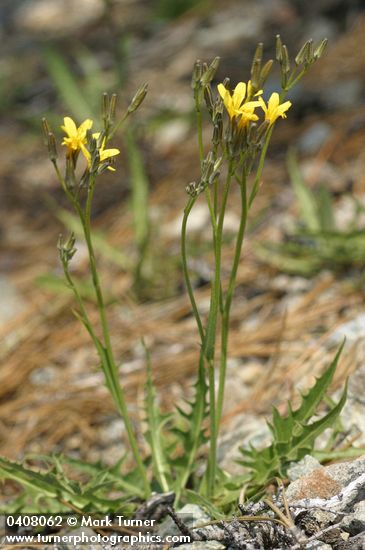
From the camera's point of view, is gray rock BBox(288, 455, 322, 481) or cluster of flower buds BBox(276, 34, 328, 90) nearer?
cluster of flower buds BBox(276, 34, 328, 90)

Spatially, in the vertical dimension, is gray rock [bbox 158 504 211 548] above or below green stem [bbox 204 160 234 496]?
below

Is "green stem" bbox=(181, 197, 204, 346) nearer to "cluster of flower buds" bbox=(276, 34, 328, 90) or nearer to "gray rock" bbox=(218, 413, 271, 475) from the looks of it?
"cluster of flower buds" bbox=(276, 34, 328, 90)

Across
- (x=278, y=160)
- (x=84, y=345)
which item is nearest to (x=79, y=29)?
(x=278, y=160)

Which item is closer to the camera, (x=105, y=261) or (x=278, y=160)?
(x=105, y=261)

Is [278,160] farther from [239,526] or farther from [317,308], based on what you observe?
[239,526]

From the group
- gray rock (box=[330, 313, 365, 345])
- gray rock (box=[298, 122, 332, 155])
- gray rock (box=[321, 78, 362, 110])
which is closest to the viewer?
gray rock (box=[330, 313, 365, 345])

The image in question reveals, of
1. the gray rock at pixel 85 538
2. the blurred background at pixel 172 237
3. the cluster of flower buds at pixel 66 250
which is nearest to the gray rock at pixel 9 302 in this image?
the blurred background at pixel 172 237

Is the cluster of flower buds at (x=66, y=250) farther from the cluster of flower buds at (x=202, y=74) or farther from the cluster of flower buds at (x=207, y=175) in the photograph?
the cluster of flower buds at (x=202, y=74)

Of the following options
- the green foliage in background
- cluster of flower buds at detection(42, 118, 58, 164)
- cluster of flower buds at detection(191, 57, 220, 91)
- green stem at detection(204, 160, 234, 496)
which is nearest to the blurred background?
the green foliage in background
